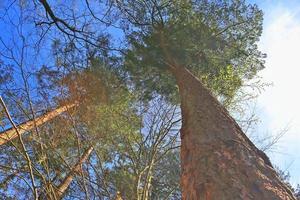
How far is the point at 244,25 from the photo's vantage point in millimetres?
8430

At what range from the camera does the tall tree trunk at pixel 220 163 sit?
8.99ft

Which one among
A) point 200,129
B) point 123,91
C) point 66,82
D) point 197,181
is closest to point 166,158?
point 123,91

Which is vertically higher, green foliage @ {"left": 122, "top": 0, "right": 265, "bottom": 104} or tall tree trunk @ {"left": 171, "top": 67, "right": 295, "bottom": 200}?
green foliage @ {"left": 122, "top": 0, "right": 265, "bottom": 104}

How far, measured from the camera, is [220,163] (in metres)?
3.14

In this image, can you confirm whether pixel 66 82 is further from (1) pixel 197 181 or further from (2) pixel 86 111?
(1) pixel 197 181

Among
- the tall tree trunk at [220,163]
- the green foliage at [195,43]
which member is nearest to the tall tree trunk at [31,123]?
the green foliage at [195,43]

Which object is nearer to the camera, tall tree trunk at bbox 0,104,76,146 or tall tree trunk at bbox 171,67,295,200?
tall tree trunk at bbox 171,67,295,200

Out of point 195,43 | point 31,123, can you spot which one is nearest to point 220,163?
point 195,43

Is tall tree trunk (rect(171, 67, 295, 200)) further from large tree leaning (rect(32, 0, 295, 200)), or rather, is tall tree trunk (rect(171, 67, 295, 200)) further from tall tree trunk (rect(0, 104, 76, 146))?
tall tree trunk (rect(0, 104, 76, 146))

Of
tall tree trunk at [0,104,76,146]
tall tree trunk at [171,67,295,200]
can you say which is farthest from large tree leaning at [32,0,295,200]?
tall tree trunk at [0,104,76,146]

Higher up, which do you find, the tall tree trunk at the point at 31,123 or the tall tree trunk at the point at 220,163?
the tall tree trunk at the point at 31,123

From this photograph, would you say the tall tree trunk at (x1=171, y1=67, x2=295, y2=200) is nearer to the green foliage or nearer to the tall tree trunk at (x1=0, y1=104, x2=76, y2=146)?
the green foliage

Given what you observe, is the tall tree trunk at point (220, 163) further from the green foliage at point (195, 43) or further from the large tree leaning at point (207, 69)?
the green foliage at point (195, 43)

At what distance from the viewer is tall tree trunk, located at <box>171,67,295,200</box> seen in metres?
2.74
